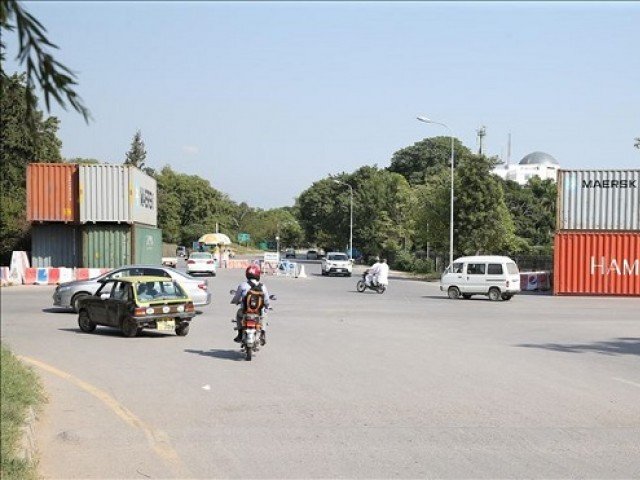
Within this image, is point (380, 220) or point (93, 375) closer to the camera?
point (93, 375)

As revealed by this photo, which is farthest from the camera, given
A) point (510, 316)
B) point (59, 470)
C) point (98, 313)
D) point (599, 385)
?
point (510, 316)

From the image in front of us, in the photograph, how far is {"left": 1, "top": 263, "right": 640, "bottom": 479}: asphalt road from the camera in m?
6.81

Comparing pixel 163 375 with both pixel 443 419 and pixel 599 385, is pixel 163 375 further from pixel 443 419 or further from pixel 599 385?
pixel 599 385

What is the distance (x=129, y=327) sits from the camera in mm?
16500

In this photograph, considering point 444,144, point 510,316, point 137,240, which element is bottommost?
point 510,316

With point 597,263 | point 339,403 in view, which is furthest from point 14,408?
point 597,263

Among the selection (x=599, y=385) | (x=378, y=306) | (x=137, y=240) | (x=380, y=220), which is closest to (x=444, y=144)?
(x=380, y=220)

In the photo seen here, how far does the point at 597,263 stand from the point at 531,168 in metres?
111

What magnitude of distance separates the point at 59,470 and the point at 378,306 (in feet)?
69.0

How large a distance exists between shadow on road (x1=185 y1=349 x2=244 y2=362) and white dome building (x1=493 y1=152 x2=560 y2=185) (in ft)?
397

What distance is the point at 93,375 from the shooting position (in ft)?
37.8

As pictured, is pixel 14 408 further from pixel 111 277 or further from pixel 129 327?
pixel 111 277

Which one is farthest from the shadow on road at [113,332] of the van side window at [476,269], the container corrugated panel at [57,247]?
the container corrugated panel at [57,247]

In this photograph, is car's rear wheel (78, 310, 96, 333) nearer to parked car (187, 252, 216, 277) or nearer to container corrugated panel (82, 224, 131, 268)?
container corrugated panel (82, 224, 131, 268)
